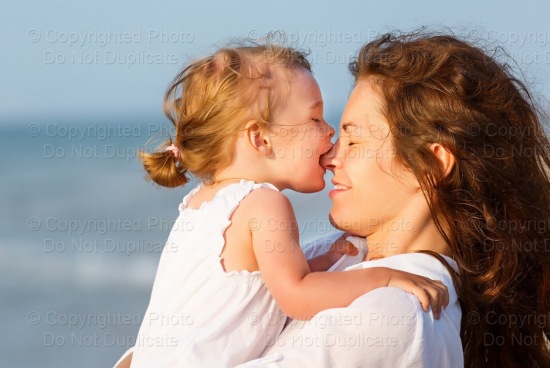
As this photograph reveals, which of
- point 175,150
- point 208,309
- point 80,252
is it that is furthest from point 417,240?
point 80,252

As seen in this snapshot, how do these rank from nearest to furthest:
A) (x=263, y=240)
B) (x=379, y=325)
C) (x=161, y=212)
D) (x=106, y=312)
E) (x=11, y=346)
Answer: (x=379, y=325) < (x=263, y=240) < (x=11, y=346) < (x=106, y=312) < (x=161, y=212)

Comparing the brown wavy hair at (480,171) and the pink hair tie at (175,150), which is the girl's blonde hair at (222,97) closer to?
the pink hair tie at (175,150)

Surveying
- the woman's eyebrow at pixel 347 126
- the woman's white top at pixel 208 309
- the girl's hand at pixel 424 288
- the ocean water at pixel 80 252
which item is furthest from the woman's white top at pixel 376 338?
the ocean water at pixel 80 252

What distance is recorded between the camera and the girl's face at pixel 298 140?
3.37m

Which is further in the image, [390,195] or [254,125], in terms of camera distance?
[254,125]

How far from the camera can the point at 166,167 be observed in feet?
12.0

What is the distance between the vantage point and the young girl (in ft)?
9.45

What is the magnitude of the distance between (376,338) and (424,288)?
0.23 m

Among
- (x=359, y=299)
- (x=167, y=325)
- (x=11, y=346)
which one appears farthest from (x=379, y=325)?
(x=11, y=346)

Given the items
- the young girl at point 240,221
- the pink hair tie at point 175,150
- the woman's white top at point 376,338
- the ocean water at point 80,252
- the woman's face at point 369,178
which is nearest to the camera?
the woman's white top at point 376,338

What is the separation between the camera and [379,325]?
8.16 ft

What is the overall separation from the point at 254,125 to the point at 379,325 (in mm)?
1107

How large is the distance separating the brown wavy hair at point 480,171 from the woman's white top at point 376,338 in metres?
0.33

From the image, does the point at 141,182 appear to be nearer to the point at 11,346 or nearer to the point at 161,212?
the point at 161,212
